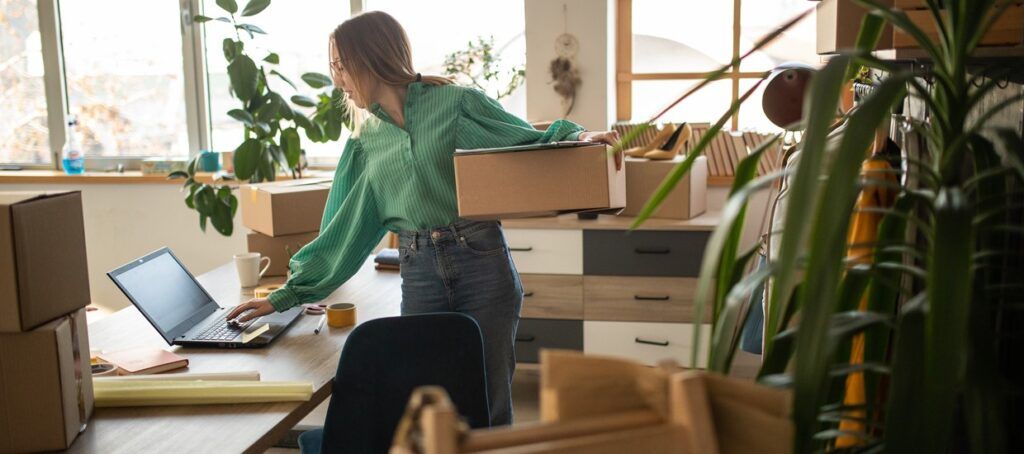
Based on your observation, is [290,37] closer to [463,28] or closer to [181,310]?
[463,28]

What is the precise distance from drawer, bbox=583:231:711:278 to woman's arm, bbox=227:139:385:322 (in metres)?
1.45

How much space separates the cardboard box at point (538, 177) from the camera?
2.00 m

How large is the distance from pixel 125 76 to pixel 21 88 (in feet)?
1.80

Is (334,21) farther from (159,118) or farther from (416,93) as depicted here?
(416,93)

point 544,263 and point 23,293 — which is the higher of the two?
point 23,293

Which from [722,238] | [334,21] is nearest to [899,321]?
[722,238]

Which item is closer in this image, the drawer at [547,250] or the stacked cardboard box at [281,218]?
the stacked cardboard box at [281,218]

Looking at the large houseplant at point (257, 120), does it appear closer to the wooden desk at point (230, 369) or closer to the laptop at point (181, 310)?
the wooden desk at point (230, 369)

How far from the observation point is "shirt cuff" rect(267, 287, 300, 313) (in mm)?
2199

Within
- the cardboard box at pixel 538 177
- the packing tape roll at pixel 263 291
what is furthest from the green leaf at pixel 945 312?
the packing tape roll at pixel 263 291

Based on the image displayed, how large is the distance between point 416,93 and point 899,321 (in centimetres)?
156

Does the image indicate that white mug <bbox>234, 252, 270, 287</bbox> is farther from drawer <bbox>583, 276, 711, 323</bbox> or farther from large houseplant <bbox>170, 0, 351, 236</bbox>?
drawer <bbox>583, 276, 711, 323</bbox>

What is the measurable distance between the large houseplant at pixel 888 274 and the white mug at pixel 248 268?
1.92 m

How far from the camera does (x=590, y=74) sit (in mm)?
4055
